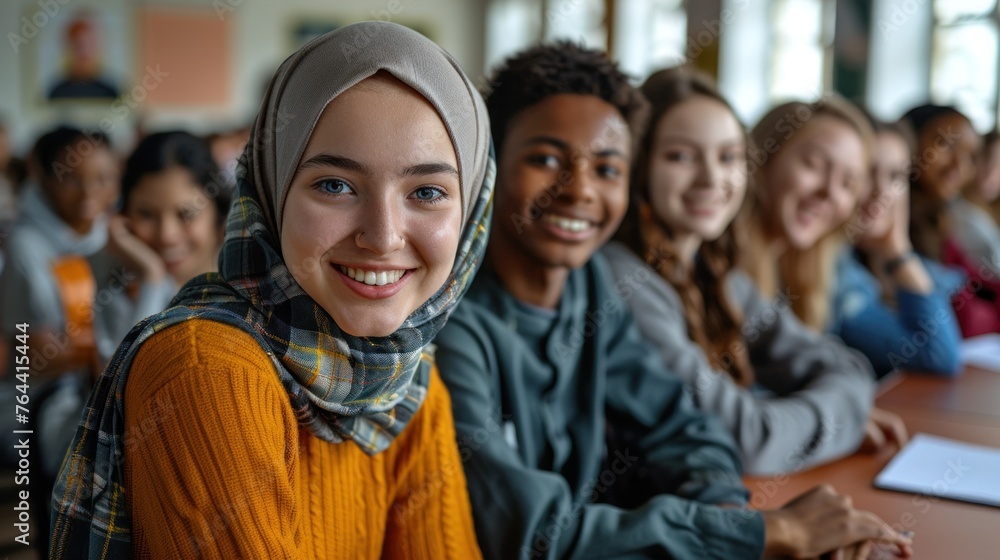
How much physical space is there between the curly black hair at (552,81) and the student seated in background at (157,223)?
1.12 metres

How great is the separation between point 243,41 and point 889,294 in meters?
9.16

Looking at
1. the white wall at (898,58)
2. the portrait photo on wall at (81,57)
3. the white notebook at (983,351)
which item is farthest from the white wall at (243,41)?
the white notebook at (983,351)

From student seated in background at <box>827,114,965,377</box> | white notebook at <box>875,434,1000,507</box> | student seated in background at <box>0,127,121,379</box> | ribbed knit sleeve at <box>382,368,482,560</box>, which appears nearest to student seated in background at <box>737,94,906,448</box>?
student seated in background at <box>827,114,965,377</box>

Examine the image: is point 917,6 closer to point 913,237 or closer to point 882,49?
point 882,49

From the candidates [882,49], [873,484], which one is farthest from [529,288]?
[882,49]

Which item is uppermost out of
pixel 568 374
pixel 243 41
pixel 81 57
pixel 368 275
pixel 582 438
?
pixel 243 41

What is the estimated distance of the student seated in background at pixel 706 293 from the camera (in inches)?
60.5

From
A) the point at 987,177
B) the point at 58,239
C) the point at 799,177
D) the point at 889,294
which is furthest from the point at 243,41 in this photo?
the point at 799,177

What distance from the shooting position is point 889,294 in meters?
2.59

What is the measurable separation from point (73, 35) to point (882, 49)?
324 inches

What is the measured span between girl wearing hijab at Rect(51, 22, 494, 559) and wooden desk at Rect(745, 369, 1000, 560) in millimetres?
712

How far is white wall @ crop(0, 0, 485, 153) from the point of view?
9219mm

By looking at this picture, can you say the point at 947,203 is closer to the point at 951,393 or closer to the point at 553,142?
the point at 951,393

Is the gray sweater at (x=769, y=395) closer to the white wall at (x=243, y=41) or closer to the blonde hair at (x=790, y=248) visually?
the blonde hair at (x=790, y=248)
